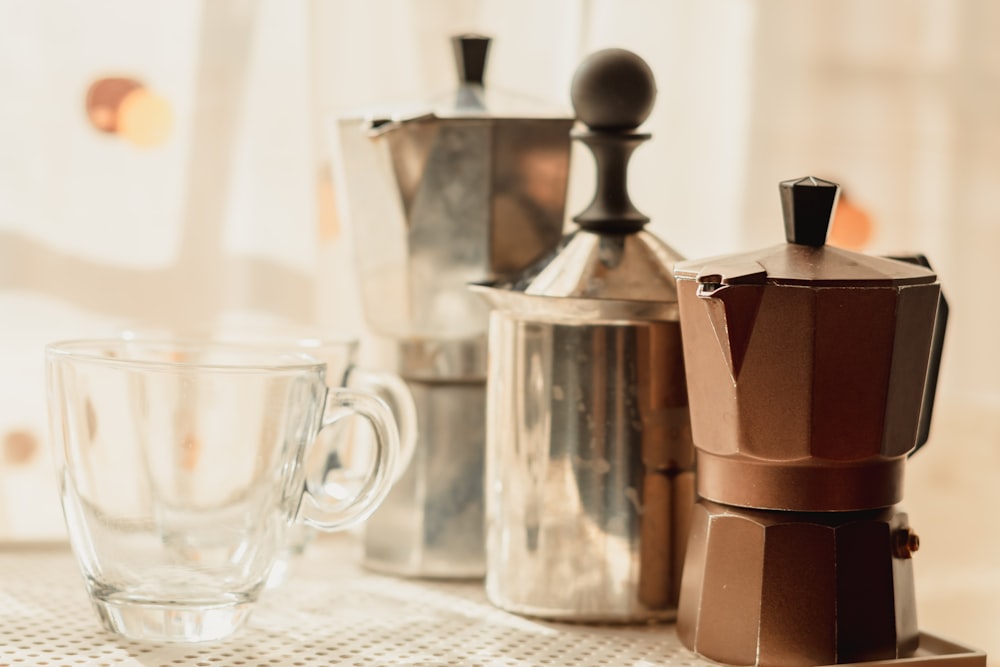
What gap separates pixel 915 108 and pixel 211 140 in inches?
28.3

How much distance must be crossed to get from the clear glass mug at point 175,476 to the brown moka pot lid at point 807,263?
0.69ft

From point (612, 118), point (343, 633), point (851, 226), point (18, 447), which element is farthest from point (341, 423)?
point (851, 226)

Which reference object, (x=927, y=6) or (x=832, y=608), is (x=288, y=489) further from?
(x=927, y=6)

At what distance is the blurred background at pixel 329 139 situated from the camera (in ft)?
3.20

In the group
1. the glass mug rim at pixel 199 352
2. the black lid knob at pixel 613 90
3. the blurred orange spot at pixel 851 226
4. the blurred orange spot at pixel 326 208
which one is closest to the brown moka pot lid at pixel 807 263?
the black lid knob at pixel 613 90

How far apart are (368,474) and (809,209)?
0.88 feet

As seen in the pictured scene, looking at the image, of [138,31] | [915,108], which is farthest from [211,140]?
[915,108]

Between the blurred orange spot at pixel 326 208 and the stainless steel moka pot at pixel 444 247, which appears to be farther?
the blurred orange spot at pixel 326 208

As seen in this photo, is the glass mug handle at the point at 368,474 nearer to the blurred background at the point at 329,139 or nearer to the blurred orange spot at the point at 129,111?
the blurred background at the point at 329,139

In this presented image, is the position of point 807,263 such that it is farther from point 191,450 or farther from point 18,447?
point 18,447

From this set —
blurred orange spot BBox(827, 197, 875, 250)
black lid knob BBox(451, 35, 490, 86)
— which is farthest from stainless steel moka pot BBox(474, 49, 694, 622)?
blurred orange spot BBox(827, 197, 875, 250)

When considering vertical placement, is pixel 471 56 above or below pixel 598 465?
above

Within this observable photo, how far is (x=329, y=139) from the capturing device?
0.87m

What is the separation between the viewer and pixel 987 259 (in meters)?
1.33
